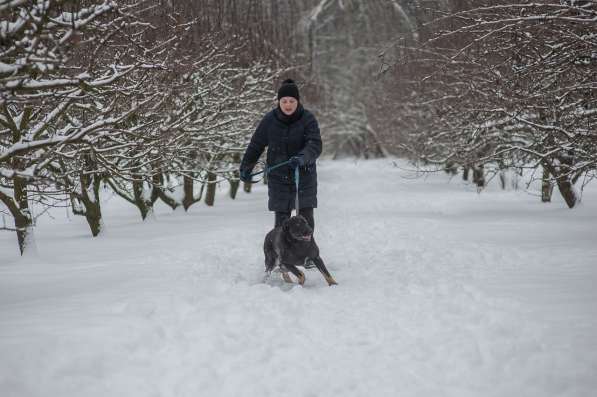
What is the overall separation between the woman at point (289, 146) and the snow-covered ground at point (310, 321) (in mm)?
891

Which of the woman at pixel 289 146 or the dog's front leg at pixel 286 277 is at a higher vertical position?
the woman at pixel 289 146

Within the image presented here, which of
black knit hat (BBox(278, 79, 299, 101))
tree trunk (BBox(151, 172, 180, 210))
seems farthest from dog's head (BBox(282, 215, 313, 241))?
tree trunk (BBox(151, 172, 180, 210))

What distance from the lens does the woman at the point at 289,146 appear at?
563 cm

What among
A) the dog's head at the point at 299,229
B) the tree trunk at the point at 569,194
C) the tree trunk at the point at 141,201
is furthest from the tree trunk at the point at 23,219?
the tree trunk at the point at 569,194

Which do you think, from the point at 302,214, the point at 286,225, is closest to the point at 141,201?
the point at 302,214

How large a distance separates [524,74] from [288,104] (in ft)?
11.1

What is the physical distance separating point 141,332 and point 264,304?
113cm

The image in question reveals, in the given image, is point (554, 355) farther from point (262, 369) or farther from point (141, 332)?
point (141, 332)

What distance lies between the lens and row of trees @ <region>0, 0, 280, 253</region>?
3629 mm

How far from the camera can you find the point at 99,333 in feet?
11.2

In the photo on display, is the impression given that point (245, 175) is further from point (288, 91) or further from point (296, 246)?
point (296, 246)

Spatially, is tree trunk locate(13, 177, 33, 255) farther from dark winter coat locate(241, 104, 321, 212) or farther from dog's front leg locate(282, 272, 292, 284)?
dog's front leg locate(282, 272, 292, 284)

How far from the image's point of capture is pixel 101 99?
835 cm

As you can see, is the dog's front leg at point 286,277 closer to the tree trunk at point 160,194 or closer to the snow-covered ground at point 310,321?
the snow-covered ground at point 310,321
